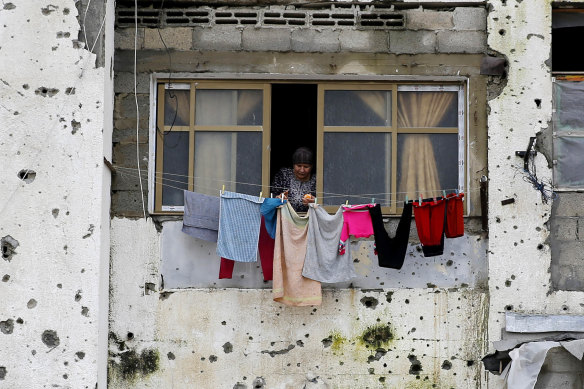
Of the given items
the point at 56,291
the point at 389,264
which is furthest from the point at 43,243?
the point at 389,264

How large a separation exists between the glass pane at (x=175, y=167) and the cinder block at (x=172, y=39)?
0.83 m

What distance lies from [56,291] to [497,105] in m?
4.35

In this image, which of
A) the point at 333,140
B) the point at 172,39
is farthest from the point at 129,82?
the point at 333,140

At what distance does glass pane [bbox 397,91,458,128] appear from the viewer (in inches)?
333

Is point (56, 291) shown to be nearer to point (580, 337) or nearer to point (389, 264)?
point (389, 264)

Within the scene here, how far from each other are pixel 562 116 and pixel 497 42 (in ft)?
3.07

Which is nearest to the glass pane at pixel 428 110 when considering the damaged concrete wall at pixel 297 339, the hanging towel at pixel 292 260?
the hanging towel at pixel 292 260

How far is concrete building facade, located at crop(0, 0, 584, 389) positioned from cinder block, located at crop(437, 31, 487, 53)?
1cm

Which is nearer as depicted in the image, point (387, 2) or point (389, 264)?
point (389, 264)

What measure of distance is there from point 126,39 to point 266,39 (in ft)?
4.41

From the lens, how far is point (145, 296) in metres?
8.09

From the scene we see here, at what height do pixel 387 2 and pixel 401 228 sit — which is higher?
pixel 387 2

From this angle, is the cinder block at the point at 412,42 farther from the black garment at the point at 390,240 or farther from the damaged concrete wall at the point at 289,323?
the black garment at the point at 390,240

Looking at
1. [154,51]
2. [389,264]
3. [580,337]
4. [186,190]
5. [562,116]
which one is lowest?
[580,337]
